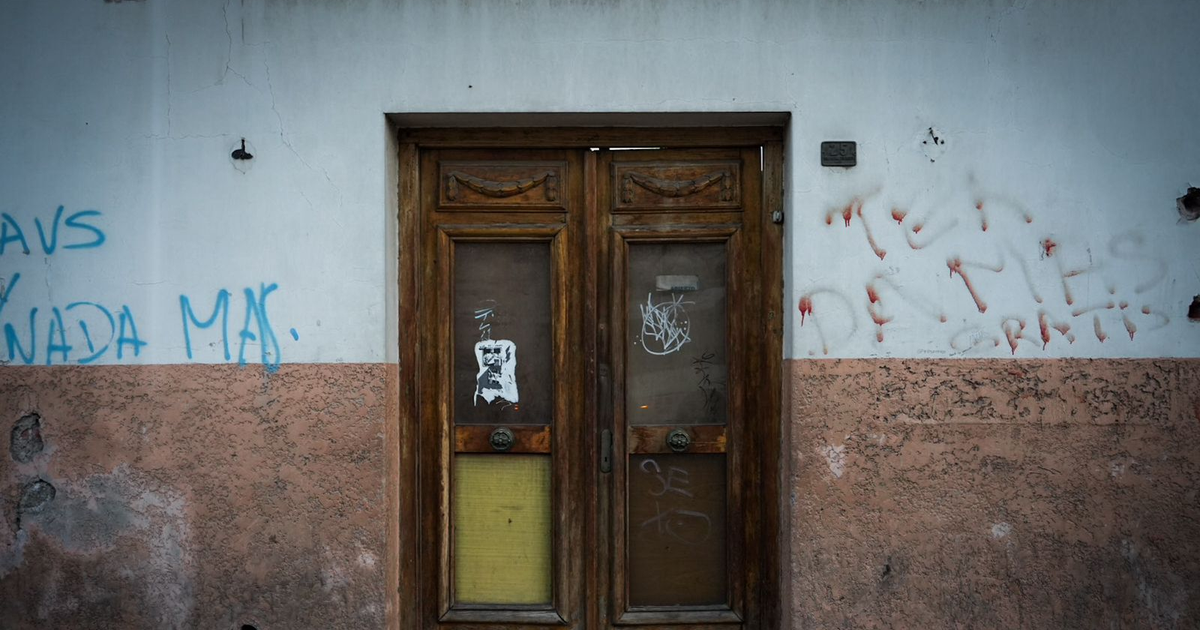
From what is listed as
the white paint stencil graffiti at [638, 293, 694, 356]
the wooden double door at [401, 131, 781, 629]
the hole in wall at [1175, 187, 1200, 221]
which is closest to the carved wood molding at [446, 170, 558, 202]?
the wooden double door at [401, 131, 781, 629]

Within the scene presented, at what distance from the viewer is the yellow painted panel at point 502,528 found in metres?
3.75

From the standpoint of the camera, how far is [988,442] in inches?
138

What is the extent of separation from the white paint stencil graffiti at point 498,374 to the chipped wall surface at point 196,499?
0.44 metres

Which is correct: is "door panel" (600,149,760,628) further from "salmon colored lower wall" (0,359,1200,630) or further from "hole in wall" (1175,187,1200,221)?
"hole in wall" (1175,187,1200,221)

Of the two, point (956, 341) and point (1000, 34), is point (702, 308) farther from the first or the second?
point (1000, 34)

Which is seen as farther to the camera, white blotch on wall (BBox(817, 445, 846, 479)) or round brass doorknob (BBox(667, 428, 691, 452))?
round brass doorknob (BBox(667, 428, 691, 452))

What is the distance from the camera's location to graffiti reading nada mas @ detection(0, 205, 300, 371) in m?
3.55

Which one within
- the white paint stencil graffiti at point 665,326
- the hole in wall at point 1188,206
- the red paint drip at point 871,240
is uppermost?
the hole in wall at point 1188,206

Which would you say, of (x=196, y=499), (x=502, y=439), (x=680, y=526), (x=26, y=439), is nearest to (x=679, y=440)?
(x=680, y=526)

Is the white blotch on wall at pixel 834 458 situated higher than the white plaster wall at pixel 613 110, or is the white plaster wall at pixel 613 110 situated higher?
the white plaster wall at pixel 613 110

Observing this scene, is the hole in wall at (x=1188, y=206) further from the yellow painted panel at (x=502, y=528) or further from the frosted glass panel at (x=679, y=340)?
the yellow painted panel at (x=502, y=528)

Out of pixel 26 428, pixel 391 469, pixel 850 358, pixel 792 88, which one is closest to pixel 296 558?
pixel 391 469

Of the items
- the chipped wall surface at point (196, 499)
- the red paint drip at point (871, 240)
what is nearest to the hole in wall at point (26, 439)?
the chipped wall surface at point (196, 499)

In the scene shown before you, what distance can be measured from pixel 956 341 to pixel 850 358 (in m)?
0.44
